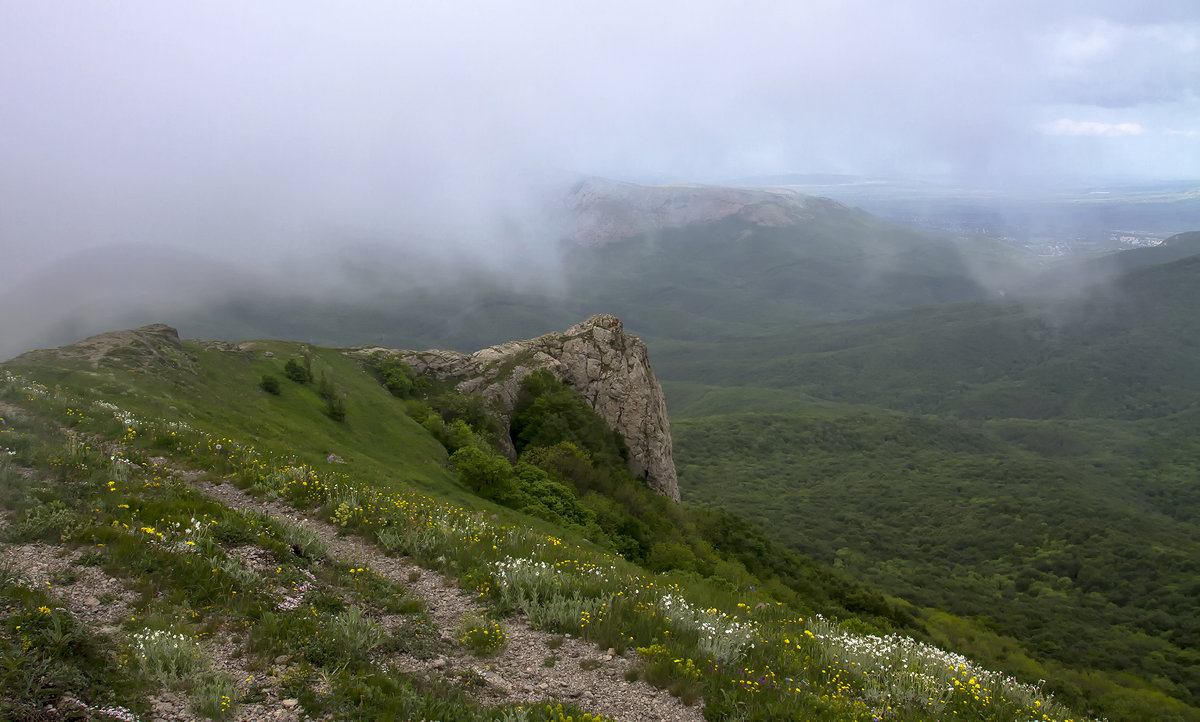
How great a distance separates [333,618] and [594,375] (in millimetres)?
40651

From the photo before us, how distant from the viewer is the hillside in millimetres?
6562

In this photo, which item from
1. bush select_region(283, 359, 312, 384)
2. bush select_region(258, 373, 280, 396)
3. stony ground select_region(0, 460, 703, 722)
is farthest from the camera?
bush select_region(283, 359, 312, 384)

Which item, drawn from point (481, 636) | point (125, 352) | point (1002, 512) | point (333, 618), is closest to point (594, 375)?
point (125, 352)

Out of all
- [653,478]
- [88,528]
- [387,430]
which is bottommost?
[653,478]

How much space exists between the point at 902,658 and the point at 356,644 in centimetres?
834

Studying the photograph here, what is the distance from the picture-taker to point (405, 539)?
1206cm

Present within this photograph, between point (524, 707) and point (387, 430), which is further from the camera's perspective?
point (387, 430)

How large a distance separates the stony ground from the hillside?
0.10 feet

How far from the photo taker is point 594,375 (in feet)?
160

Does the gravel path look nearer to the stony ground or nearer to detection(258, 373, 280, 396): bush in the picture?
the stony ground

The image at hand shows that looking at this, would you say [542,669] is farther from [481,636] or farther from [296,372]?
[296,372]

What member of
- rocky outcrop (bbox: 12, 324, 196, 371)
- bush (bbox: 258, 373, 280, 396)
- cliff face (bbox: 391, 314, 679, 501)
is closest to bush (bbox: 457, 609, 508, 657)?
rocky outcrop (bbox: 12, 324, 196, 371)

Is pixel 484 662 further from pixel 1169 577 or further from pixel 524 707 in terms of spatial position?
pixel 1169 577

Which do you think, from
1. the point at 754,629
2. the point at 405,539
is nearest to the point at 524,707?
the point at 754,629
